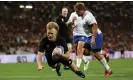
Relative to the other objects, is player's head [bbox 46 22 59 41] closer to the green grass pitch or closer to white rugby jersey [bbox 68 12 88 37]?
the green grass pitch

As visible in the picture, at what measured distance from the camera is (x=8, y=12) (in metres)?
39.7

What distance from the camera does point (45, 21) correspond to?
40.6 m

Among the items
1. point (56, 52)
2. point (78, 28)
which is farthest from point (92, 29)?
point (56, 52)

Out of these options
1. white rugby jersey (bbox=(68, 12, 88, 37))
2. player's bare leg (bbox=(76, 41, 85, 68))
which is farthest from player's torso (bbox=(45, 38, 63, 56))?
white rugby jersey (bbox=(68, 12, 88, 37))

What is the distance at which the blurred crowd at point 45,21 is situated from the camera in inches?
1497

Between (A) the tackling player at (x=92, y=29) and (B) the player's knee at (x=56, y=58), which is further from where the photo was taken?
(A) the tackling player at (x=92, y=29)

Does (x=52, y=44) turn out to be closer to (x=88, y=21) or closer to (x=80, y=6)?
(x=88, y=21)

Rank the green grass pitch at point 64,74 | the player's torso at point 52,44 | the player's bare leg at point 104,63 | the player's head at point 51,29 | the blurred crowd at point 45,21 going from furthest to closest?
the blurred crowd at point 45,21 < the player's bare leg at point 104,63 < the green grass pitch at point 64,74 < the player's torso at point 52,44 < the player's head at point 51,29

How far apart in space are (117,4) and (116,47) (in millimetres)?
7024

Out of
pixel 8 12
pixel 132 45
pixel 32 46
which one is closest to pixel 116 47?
pixel 132 45

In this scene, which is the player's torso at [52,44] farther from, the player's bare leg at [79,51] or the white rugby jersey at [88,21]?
the player's bare leg at [79,51]

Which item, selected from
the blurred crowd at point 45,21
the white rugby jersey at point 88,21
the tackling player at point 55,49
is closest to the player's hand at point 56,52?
the tackling player at point 55,49

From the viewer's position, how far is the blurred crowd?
3803cm

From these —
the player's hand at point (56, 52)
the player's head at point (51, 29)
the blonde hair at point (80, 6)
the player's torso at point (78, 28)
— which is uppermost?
the blonde hair at point (80, 6)
